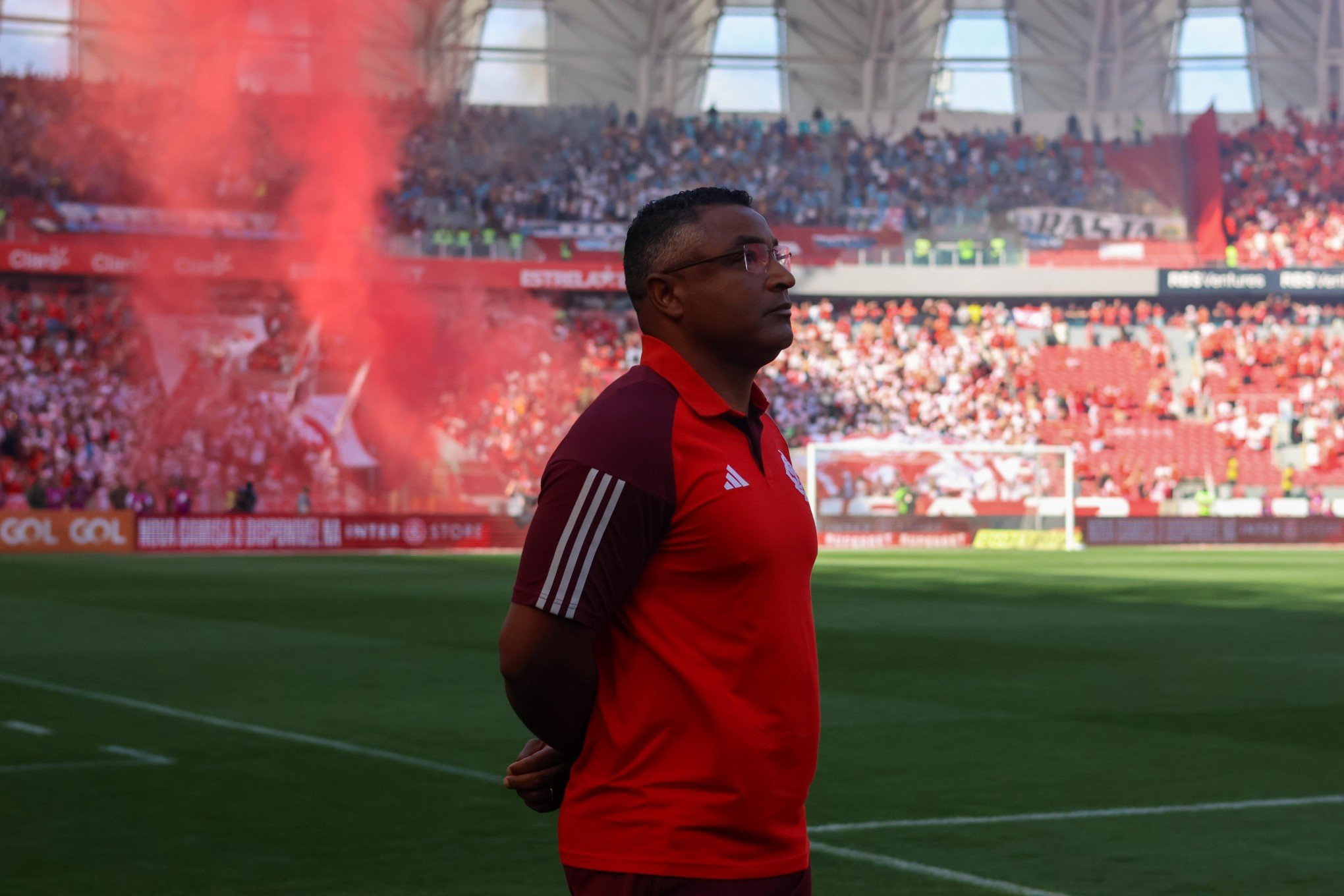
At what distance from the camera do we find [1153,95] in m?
62.1

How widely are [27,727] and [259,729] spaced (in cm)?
153

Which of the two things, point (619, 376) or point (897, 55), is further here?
point (897, 55)

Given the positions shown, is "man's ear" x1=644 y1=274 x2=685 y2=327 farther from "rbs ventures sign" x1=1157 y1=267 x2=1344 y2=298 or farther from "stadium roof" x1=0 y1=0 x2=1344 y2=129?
"stadium roof" x1=0 y1=0 x2=1344 y2=129

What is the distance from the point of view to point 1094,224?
5634 cm

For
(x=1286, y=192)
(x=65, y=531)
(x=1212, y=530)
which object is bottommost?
(x=1212, y=530)

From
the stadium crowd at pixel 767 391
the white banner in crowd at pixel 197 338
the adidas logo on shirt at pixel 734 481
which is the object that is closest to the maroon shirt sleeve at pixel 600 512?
the adidas logo on shirt at pixel 734 481

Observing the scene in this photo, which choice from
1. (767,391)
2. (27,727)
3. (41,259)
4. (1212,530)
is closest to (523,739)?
(27,727)

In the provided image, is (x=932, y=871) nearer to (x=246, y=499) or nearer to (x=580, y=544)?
(x=580, y=544)

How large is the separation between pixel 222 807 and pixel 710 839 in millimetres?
6195

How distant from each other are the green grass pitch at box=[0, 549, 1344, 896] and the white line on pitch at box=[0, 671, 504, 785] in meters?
0.05

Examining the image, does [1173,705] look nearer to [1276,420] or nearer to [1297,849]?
[1297,849]

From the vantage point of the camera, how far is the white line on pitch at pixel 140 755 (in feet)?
33.3

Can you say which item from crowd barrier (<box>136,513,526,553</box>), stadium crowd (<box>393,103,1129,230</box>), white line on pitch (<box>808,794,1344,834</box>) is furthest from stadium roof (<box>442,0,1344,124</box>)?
white line on pitch (<box>808,794,1344,834</box>)

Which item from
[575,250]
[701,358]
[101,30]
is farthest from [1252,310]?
[701,358]
